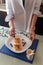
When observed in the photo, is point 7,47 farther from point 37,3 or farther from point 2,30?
point 37,3

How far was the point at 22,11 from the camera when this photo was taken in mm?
1120

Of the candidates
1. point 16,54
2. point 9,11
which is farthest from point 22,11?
point 16,54

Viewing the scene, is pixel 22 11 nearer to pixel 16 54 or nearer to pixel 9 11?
pixel 9 11

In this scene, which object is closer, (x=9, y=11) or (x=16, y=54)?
(x=16, y=54)

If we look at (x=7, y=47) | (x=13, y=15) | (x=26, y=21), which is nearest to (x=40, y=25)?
(x=26, y=21)

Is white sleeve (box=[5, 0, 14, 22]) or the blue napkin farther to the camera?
white sleeve (box=[5, 0, 14, 22])

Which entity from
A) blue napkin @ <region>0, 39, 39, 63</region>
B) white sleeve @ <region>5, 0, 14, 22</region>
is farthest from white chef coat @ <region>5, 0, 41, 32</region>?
blue napkin @ <region>0, 39, 39, 63</region>

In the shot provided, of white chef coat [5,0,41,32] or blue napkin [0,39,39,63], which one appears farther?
white chef coat [5,0,41,32]

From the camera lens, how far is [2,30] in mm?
1120

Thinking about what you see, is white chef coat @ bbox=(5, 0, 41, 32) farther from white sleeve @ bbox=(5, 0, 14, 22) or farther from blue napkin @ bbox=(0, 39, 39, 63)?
blue napkin @ bbox=(0, 39, 39, 63)

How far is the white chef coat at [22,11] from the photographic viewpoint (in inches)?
42.4

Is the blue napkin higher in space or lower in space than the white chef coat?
lower

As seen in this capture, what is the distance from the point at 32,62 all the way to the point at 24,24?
489 millimetres

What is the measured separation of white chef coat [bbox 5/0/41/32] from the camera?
1.08 m
